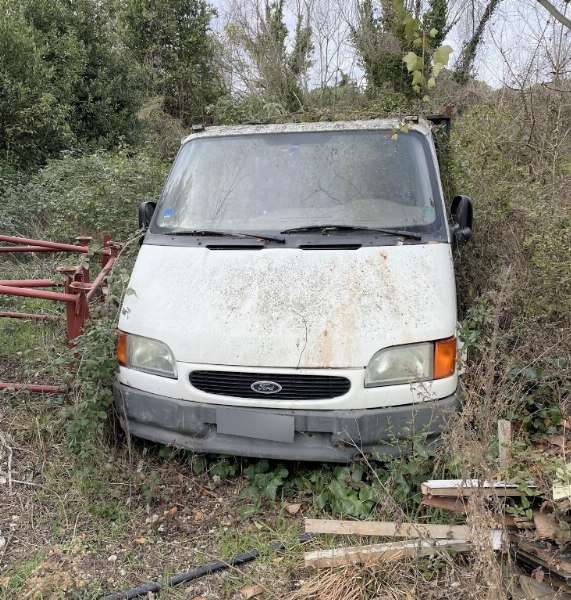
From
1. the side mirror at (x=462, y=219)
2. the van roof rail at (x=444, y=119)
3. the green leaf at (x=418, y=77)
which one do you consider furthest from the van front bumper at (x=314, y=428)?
the van roof rail at (x=444, y=119)

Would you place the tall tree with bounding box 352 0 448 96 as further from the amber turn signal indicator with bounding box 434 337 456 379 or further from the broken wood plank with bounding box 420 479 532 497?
the broken wood plank with bounding box 420 479 532 497

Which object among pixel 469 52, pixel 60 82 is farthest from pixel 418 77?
pixel 469 52

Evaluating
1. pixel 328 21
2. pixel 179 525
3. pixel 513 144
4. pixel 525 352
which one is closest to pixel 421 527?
pixel 179 525

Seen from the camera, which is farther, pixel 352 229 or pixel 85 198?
pixel 85 198

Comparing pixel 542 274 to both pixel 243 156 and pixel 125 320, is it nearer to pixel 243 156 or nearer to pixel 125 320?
pixel 243 156

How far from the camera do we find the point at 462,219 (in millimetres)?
3828

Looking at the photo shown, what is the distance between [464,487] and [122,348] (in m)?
1.90

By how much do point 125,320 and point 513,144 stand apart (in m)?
6.30

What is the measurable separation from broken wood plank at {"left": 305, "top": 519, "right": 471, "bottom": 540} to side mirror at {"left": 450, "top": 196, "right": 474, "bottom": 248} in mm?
1857

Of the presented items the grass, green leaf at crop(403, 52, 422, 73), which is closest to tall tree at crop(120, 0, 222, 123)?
the grass

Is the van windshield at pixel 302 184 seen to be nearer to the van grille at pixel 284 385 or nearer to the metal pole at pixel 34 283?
the metal pole at pixel 34 283

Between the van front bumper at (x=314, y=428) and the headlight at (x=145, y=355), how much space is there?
0.53 ft

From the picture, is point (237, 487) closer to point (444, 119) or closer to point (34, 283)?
point (34, 283)

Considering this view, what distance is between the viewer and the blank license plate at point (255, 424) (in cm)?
276
